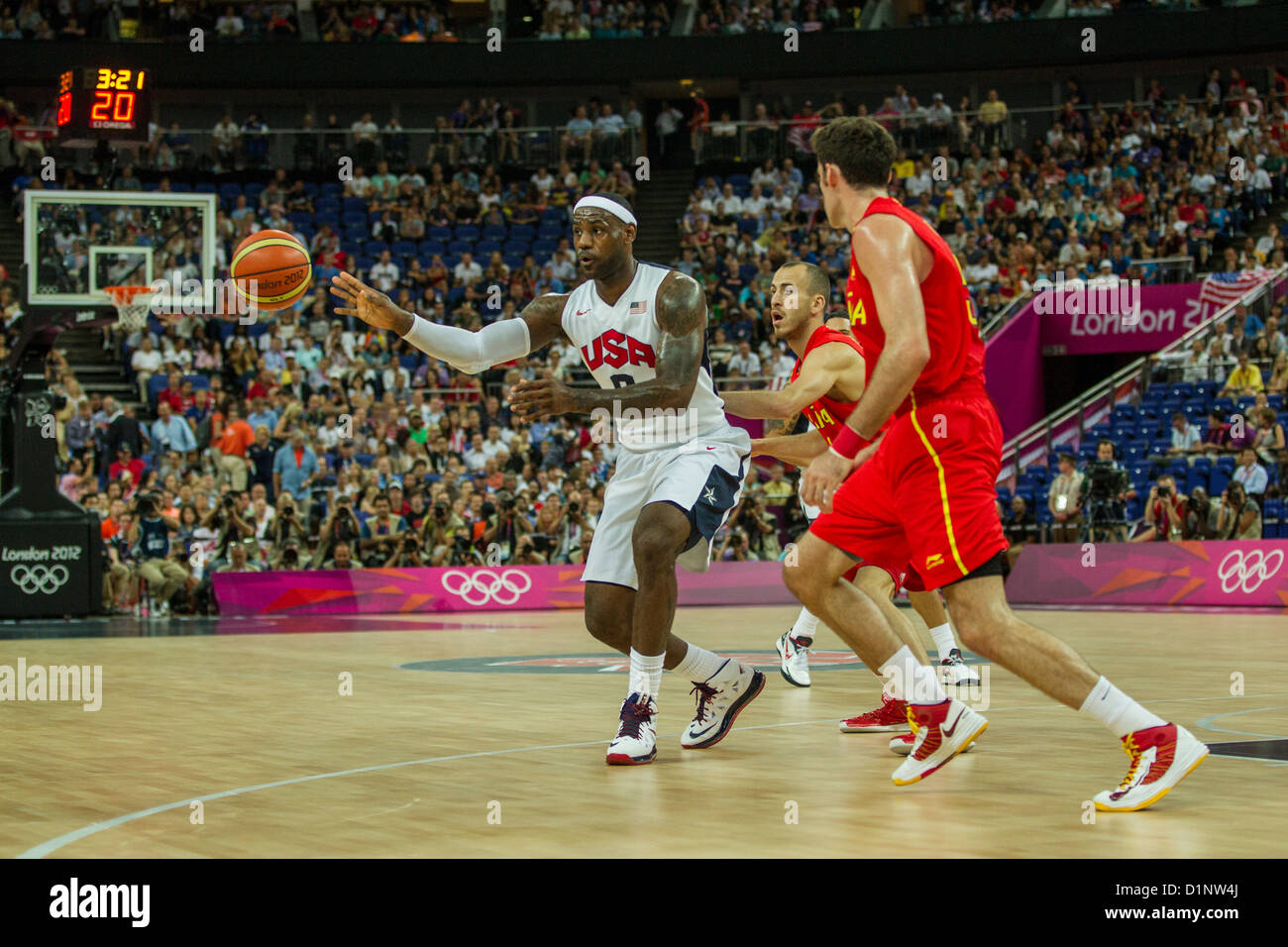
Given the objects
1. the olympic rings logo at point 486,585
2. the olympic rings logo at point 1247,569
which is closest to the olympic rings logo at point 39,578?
the olympic rings logo at point 486,585

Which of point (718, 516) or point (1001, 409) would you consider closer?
point (718, 516)

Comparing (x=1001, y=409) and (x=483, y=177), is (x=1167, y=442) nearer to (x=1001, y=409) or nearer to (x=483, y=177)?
(x=1001, y=409)

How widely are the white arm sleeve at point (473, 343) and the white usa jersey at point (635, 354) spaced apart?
0.25 meters

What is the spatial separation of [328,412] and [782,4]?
15439 millimetres

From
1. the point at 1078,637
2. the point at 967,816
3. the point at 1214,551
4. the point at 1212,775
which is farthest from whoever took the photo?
the point at 1214,551

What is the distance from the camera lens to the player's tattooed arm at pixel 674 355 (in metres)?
5.83

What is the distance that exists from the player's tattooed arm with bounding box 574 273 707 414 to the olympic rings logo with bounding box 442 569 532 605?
12824 mm

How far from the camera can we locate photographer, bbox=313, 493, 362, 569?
1855cm

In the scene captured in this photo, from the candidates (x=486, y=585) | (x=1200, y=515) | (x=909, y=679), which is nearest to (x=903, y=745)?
(x=909, y=679)

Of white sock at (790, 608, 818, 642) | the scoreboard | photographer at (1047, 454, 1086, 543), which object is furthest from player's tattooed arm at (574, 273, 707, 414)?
photographer at (1047, 454, 1086, 543)

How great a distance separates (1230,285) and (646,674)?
1953cm

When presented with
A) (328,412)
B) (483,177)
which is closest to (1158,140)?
(483,177)

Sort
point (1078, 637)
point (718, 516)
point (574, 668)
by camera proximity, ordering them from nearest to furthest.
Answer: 1. point (718, 516)
2. point (574, 668)
3. point (1078, 637)
